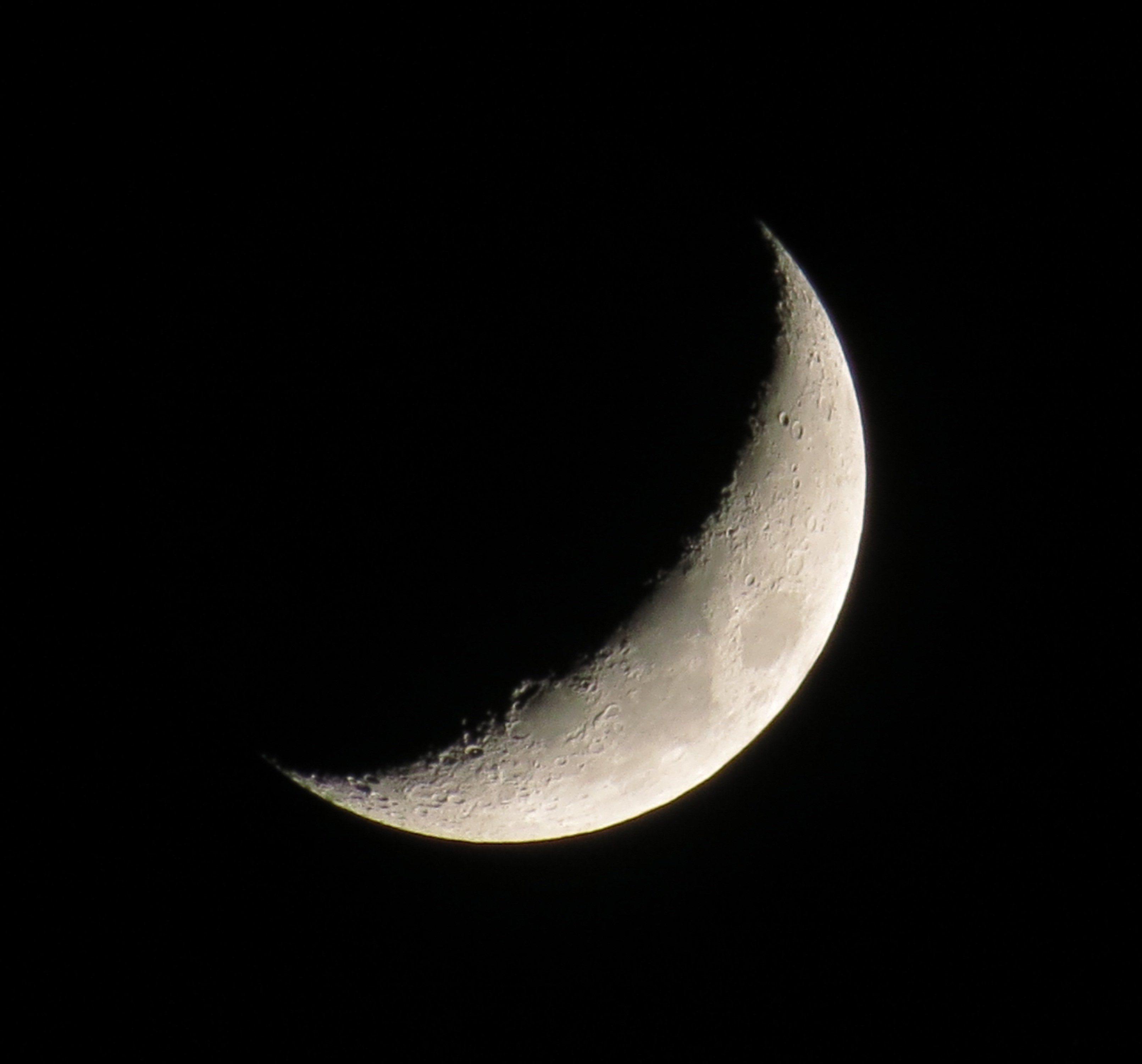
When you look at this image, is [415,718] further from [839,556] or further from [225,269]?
[839,556]

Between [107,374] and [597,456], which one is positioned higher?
[107,374]

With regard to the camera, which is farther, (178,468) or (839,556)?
(839,556)

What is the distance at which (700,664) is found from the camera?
2.19m

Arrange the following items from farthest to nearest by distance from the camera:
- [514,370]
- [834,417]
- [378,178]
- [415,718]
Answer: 1. [834,417]
2. [415,718]
3. [378,178]
4. [514,370]

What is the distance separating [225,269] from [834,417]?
167 centimetres

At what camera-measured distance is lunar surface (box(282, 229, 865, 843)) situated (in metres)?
2.10

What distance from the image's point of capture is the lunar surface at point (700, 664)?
2.10 m

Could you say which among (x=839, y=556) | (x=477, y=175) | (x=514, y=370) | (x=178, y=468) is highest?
(x=477, y=175)

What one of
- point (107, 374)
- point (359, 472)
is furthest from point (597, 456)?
point (107, 374)

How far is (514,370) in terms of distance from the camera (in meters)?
1.82

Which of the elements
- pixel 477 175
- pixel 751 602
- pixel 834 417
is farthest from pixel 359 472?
pixel 834 417

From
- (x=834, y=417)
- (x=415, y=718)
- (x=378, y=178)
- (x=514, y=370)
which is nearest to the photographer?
(x=514, y=370)

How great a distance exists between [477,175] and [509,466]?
27.8 inches

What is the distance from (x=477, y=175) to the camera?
6.51 feet
